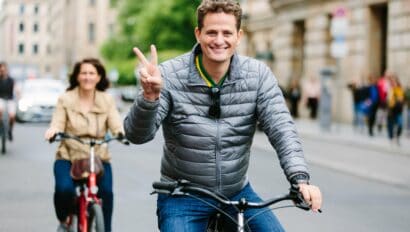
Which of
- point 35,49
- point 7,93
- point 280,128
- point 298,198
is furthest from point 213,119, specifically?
point 35,49

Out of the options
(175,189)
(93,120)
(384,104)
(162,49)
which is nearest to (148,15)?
(162,49)

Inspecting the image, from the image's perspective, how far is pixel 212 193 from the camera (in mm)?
4066

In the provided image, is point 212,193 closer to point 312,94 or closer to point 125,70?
point 312,94

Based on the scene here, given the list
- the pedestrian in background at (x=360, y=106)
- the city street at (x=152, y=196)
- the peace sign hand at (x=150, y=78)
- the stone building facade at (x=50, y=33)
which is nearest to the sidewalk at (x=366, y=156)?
the city street at (x=152, y=196)

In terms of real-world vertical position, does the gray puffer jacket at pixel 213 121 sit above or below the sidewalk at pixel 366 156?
above

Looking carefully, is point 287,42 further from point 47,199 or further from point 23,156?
point 47,199

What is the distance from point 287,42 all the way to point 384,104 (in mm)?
13580

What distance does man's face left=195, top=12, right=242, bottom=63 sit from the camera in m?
4.21

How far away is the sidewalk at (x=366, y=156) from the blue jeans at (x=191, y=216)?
371 inches

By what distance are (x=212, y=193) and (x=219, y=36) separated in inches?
27.3

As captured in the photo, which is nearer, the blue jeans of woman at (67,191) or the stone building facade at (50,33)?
the blue jeans of woman at (67,191)

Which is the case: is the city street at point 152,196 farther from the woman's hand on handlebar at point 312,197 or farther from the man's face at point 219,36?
the woman's hand on handlebar at point 312,197

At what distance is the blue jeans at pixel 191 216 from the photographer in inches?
169

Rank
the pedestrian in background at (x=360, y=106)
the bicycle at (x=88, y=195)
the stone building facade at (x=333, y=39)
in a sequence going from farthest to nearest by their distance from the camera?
the stone building facade at (x=333, y=39) → the pedestrian in background at (x=360, y=106) → the bicycle at (x=88, y=195)
